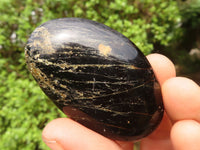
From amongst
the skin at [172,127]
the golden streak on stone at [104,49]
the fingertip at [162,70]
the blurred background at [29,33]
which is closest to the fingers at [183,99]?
the skin at [172,127]

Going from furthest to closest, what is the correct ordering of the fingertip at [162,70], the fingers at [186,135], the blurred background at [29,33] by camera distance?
the blurred background at [29,33] < the fingertip at [162,70] < the fingers at [186,135]

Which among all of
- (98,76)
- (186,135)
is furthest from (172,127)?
(98,76)

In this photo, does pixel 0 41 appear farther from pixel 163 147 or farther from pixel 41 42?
pixel 163 147

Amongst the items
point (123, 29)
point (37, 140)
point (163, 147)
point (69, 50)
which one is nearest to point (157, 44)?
point (123, 29)

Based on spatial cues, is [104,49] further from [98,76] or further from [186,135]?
[186,135]

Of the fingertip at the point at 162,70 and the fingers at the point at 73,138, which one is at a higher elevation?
the fingertip at the point at 162,70

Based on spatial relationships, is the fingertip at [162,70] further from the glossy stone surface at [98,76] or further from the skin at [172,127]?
the glossy stone surface at [98,76]

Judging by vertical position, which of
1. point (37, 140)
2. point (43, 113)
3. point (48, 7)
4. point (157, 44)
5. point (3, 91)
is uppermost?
point (48, 7)
